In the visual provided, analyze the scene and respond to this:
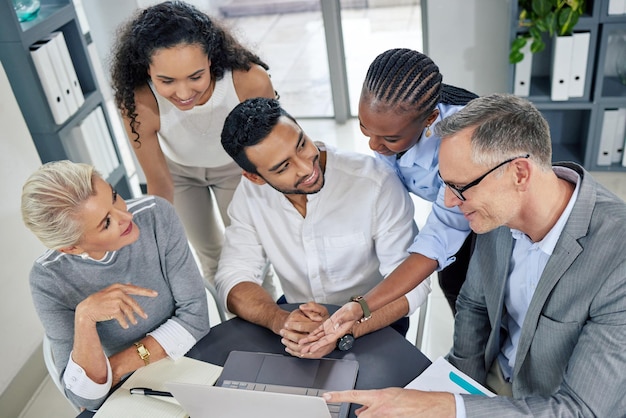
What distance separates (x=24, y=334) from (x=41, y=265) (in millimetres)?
1346

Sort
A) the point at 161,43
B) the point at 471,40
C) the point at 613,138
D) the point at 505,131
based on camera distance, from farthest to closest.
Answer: the point at 471,40, the point at 613,138, the point at 161,43, the point at 505,131

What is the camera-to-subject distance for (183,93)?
212cm

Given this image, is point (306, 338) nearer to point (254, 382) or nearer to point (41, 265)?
point (254, 382)

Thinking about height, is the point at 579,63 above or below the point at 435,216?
below

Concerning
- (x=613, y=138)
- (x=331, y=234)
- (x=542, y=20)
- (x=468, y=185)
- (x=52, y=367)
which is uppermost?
(x=468, y=185)

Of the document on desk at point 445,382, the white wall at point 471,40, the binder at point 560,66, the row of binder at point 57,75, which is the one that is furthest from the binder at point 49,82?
the binder at point 560,66

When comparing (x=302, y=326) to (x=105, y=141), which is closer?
(x=302, y=326)

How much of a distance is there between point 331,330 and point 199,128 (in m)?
1.08

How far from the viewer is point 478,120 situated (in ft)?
4.81

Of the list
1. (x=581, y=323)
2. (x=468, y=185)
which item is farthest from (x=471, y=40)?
(x=581, y=323)

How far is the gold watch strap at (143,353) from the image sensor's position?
5.86 ft

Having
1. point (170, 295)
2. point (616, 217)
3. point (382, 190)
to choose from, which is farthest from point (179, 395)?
point (616, 217)

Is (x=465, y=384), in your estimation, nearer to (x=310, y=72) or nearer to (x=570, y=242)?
(x=570, y=242)

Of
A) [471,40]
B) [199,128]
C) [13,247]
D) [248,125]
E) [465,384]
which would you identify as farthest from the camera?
[471,40]
